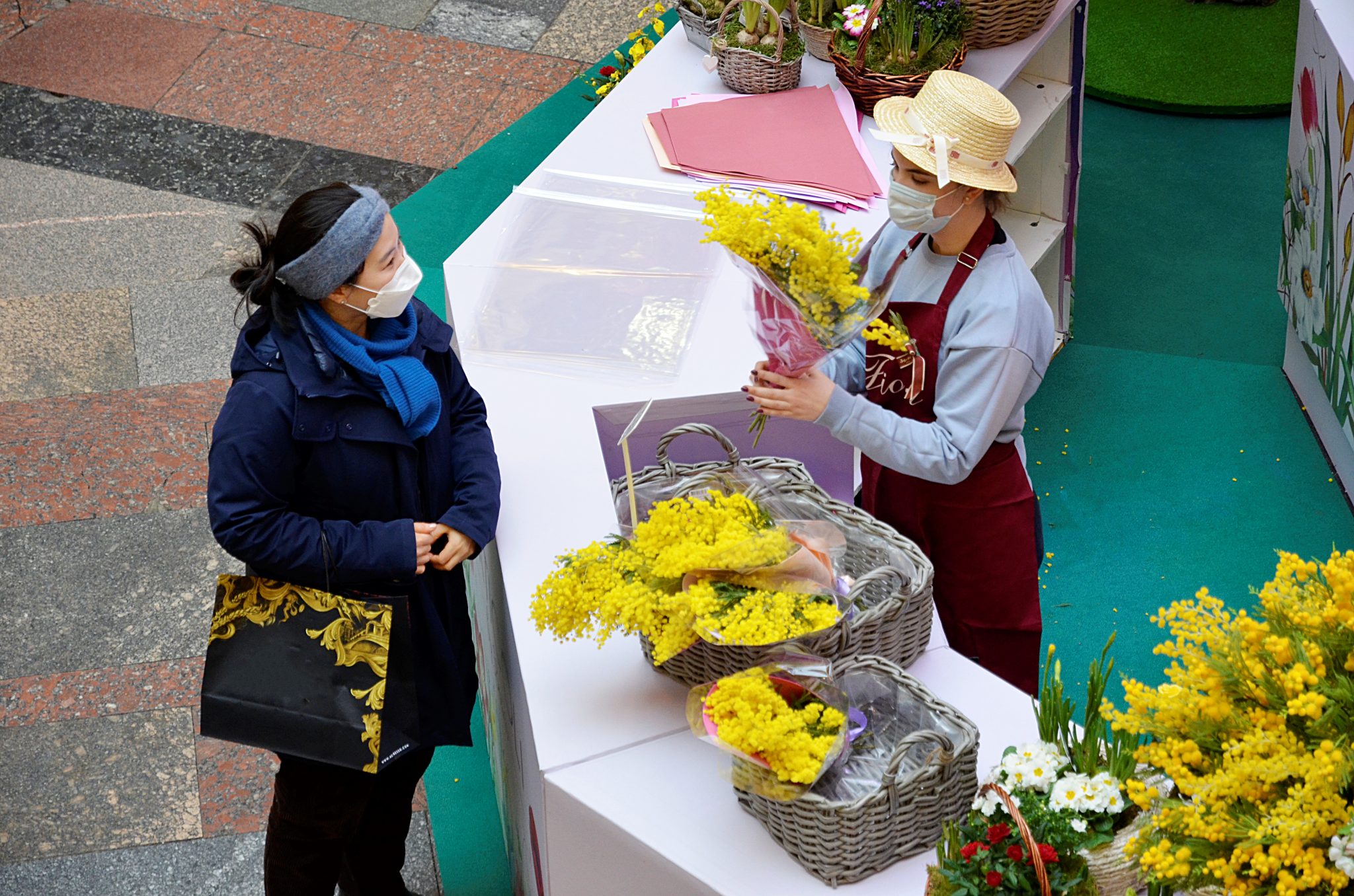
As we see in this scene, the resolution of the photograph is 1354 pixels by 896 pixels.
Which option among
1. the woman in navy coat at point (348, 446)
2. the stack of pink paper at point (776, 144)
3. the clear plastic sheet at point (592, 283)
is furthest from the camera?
the stack of pink paper at point (776, 144)

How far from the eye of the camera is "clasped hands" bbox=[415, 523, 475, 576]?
2.39m

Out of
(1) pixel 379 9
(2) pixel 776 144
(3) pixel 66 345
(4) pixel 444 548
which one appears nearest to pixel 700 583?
(4) pixel 444 548

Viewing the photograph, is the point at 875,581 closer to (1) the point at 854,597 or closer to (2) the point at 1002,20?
(1) the point at 854,597

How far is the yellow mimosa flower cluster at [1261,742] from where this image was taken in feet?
4.71

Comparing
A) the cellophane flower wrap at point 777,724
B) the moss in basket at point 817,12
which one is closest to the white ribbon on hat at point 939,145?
the cellophane flower wrap at point 777,724

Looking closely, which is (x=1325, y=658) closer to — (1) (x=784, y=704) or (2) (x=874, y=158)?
(1) (x=784, y=704)

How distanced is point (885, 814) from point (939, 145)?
1.14m

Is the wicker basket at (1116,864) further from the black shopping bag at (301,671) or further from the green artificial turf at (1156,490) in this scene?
the green artificial turf at (1156,490)

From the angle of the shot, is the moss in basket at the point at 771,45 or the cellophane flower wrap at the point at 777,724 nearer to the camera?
the cellophane flower wrap at the point at 777,724

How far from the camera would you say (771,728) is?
182 cm

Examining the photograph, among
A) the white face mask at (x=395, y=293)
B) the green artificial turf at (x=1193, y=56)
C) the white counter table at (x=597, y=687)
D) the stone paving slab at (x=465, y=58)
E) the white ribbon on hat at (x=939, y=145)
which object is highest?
the white ribbon on hat at (x=939, y=145)

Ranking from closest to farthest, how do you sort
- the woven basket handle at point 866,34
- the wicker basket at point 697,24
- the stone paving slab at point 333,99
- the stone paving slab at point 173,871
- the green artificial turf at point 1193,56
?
1. the stone paving slab at point 173,871
2. the woven basket handle at point 866,34
3. the wicker basket at point 697,24
4. the stone paving slab at point 333,99
5. the green artificial turf at point 1193,56

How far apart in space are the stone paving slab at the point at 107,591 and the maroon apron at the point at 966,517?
2122mm

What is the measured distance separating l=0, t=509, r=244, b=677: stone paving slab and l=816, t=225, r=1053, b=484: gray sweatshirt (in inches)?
88.3
